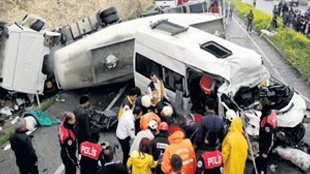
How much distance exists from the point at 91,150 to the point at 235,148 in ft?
7.51

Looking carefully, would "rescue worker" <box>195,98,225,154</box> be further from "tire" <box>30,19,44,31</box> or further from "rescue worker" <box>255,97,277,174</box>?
"tire" <box>30,19,44,31</box>

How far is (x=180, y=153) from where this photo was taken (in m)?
6.40

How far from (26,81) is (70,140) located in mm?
5988

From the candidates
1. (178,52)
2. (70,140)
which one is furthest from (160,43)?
(70,140)

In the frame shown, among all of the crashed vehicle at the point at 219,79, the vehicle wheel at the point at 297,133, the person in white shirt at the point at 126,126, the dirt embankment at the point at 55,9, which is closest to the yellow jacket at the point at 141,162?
the person in white shirt at the point at 126,126

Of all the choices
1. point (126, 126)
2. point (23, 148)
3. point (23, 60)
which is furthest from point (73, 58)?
point (23, 148)

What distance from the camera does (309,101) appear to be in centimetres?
1266

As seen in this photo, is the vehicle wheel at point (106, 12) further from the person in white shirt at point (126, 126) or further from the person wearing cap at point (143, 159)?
the person wearing cap at point (143, 159)

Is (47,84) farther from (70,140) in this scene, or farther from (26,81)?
(70,140)

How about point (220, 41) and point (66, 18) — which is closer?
point (220, 41)

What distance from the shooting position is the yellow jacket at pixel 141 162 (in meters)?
6.43

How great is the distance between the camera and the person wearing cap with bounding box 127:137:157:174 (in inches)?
253

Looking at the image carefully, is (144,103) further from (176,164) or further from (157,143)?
(176,164)

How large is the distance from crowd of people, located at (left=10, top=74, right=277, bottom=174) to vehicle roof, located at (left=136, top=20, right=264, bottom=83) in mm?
979
